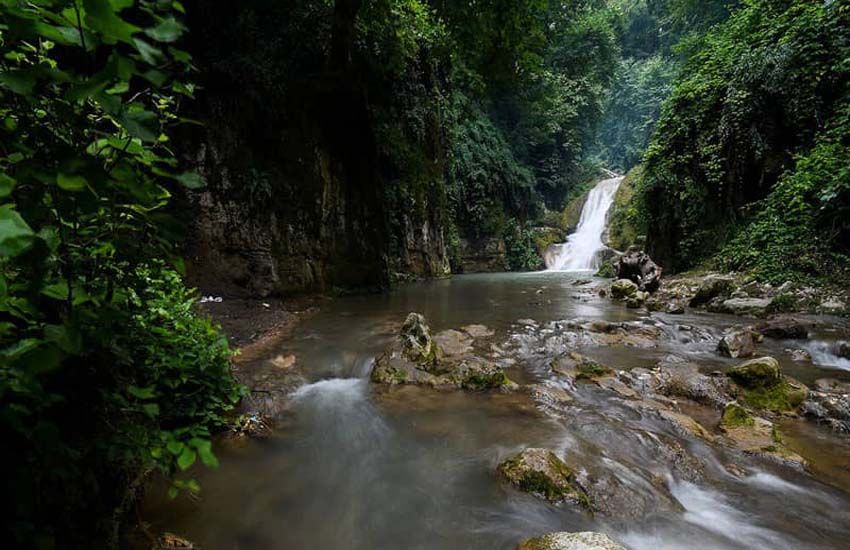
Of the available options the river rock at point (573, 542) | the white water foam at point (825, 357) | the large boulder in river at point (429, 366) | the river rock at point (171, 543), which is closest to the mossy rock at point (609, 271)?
the white water foam at point (825, 357)

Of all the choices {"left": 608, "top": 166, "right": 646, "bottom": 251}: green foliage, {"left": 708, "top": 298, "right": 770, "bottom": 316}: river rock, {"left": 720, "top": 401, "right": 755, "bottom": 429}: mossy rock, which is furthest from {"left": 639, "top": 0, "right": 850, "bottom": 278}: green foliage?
{"left": 608, "top": 166, "right": 646, "bottom": 251}: green foliage

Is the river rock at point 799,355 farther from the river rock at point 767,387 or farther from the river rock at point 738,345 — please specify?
the river rock at point 767,387

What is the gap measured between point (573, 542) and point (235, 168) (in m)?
8.57

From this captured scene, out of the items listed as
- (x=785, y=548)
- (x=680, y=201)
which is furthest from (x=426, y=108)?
(x=785, y=548)

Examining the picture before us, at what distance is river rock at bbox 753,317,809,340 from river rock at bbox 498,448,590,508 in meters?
5.36

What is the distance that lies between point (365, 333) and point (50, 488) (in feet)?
18.1

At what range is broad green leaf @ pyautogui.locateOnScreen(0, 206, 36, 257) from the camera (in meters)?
0.64

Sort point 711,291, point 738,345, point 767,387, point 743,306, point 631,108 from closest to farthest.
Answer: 1. point 767,387
2. point 738,345
3. point 743,306
4. point 711,291
5. point 631,108

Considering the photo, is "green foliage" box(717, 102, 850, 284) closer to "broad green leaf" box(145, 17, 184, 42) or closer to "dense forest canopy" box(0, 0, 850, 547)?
"dense forest canopy" box(0, 0, 850, 547)

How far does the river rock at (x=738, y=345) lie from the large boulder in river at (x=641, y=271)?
208 inches

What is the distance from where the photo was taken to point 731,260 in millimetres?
10047

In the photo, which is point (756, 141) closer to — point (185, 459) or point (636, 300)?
point (636, 300)

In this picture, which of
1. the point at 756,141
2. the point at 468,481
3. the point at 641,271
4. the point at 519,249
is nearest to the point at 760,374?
the point at 468,481

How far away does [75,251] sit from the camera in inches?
45.8
